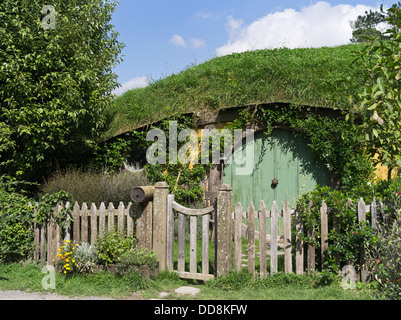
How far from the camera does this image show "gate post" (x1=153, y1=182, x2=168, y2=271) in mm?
6074

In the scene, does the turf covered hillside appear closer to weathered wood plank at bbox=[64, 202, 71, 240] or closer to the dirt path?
weathered wood plank at bbox=[64, 202, 71, 240]

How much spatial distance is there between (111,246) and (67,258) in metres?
0.76

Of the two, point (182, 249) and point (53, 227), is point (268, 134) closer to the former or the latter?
point (182, 249)

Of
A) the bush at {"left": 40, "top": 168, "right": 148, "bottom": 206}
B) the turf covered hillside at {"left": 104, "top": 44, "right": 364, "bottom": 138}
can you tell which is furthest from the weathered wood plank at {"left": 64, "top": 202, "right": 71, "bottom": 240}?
the turf covered hillside at {"left": 104, "top": 44, "right": 364, "bottom": 138}

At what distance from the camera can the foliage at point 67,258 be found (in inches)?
239

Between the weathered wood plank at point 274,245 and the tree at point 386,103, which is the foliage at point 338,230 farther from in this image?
the tree at point 386,103

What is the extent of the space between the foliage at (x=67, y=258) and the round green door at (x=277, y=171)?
15.6 feet

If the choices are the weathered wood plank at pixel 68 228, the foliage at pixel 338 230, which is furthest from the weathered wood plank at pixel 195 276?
the weathered wood plank at pixel 68 228

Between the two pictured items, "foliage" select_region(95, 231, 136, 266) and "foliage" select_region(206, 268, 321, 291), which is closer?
"foliage" select_region(206, 268, 321, 291)

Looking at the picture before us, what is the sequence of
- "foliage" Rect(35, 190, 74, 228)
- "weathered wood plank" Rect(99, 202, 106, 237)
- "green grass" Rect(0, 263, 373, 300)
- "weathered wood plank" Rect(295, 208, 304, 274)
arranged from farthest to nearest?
"foliage" Rect(35, 190, 74, 228) → "weathered wood plank" Rect(99, 202, 106, 237) → "weathered wood plank" Rect(295, 208, 304, 274) → "green grass" Rect(0, 263, 373, 300)

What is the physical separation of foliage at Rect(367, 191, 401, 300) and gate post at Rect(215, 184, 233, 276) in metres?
1.99

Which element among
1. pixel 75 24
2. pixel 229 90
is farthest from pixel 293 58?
pixel 75 24

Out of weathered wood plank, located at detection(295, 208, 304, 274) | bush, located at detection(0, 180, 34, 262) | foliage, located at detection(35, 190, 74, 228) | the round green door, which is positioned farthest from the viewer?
the round green door

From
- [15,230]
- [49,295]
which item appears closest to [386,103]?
[49,295]
